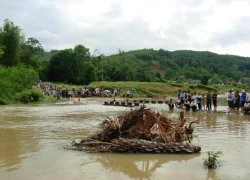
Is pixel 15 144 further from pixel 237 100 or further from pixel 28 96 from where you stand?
pixel 28 96

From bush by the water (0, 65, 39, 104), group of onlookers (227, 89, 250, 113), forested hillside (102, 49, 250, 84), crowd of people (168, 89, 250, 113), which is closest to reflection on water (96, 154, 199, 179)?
crowd of people (168, 89, 250, 113)

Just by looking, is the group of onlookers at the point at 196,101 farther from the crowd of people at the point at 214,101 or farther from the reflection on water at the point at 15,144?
the reflection on water at the point at 15,144

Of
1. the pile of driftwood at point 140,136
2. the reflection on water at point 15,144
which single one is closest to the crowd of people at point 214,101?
the pile of driftwood at point 140,136

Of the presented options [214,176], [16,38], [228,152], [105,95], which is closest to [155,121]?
[228,152]

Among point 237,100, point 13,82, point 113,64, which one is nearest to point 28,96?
point 13,82

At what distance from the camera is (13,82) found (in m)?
45.7

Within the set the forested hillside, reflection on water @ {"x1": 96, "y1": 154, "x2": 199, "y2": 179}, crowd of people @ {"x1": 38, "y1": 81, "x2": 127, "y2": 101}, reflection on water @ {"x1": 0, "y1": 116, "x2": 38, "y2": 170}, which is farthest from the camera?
the forested hillside

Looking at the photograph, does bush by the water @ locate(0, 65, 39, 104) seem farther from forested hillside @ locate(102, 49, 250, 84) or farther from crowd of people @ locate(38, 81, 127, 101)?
forested hillside @ locate(102, 49, 250, 84)

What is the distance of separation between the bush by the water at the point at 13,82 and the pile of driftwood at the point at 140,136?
28.0 meters

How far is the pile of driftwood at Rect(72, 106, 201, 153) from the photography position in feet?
39.0

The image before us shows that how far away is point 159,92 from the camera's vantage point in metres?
78.6

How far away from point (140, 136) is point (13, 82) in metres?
35.6

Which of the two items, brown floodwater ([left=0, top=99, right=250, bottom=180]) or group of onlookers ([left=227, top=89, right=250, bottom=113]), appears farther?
group of onlookers ([left=227, top=89, right=250, bottom=113])

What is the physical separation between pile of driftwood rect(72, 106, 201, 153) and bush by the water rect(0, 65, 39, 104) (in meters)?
28.0
